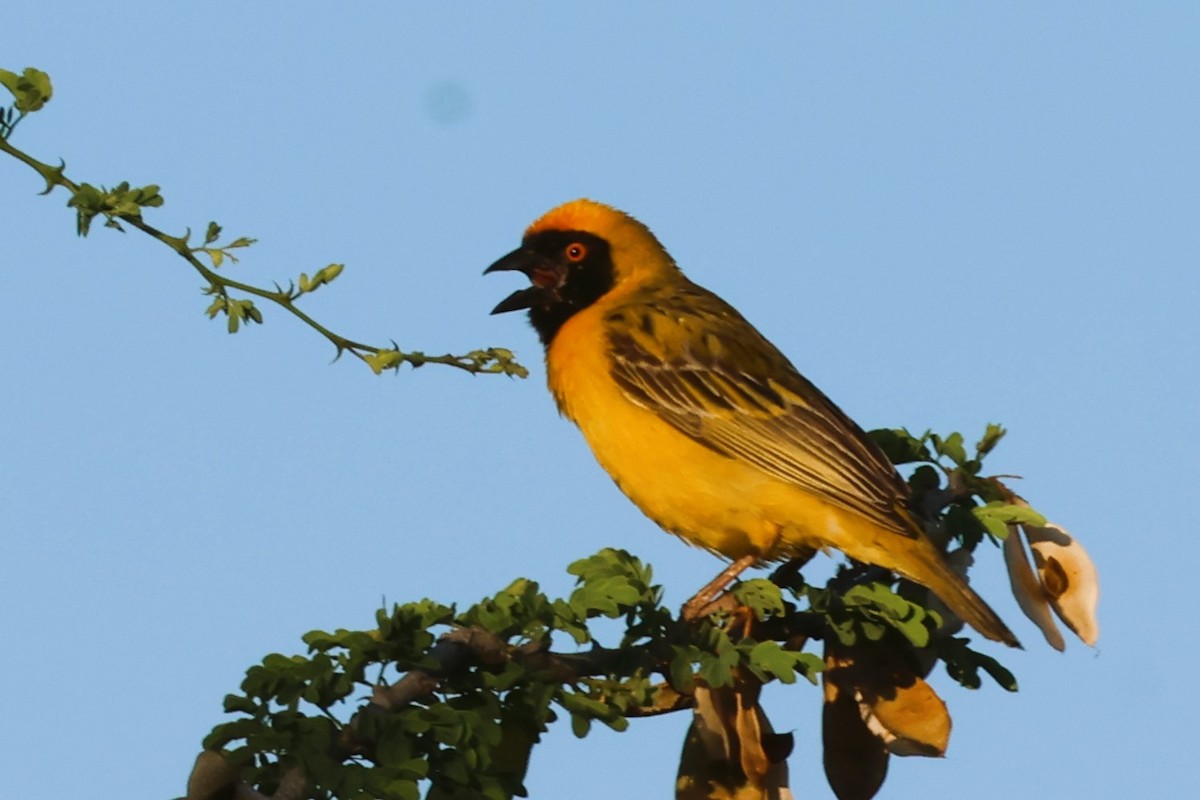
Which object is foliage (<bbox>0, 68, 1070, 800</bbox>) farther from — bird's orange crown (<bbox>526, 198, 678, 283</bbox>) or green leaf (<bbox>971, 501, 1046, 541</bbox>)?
bird's orange crown (<bbox>526, 198, 678, 283</bbox>)

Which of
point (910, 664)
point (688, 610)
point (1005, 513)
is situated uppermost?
point (688, 610)

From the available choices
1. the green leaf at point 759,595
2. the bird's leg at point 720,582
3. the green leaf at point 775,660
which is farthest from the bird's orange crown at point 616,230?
the green leaf at point 775,660

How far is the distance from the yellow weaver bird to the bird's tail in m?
0.15

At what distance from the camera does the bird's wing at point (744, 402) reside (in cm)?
488

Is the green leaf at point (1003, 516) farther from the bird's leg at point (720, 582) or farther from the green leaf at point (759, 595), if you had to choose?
the bird's leg at point (720, 582)

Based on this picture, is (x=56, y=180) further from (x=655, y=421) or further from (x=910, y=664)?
(x=655, y=421)

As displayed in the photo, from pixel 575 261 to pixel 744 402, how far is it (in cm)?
107

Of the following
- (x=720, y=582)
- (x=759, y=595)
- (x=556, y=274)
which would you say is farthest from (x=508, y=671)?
(x=556, y=274)

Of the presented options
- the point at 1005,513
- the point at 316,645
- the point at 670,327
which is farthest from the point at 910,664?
the point at 670,327

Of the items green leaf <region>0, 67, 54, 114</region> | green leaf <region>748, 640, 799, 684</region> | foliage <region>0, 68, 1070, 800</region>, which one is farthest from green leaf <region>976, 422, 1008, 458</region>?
green leaf <region>0, 67, 54, 114</region>

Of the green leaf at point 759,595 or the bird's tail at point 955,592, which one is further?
the bird's tail at point 955,592

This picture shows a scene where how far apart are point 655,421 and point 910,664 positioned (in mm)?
1963

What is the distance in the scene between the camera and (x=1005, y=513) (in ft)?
11.5

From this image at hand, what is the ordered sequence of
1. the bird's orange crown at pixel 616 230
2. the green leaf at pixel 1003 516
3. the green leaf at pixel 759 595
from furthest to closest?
the bird's orange crown at pixel 616 230 < the green leaf at pixel 1003 516 < the green leaf at pixel 759 595
